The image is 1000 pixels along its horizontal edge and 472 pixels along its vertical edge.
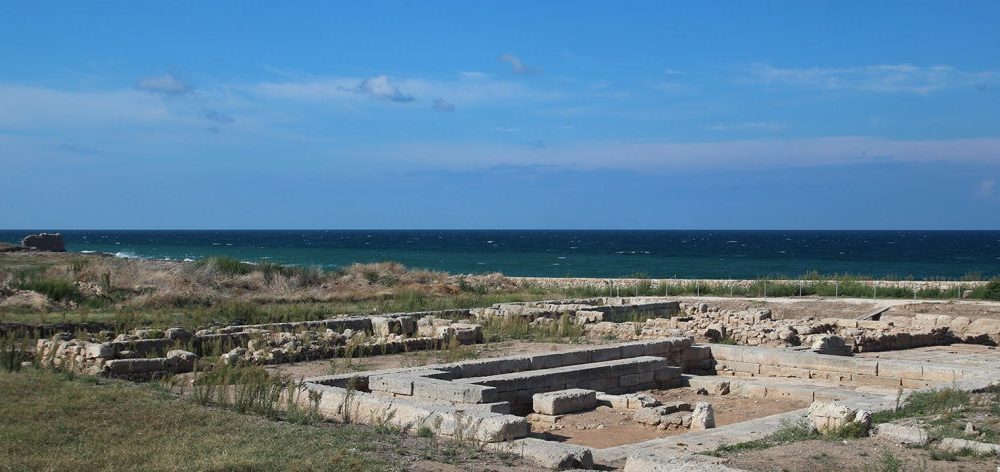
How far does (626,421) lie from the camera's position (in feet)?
41.2

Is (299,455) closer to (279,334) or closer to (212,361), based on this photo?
(212,361)

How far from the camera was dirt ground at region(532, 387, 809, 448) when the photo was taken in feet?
37.8

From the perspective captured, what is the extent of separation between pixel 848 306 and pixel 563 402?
634 inches

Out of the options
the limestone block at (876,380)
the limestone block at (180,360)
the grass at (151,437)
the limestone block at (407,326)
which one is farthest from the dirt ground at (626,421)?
the limestone block at (407,326)

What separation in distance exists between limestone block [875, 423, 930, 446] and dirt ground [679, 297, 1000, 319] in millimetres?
16107

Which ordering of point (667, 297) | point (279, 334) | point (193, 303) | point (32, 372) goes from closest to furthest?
point (32, 372) < point (279, 334) < point (193, 303) < point (667, 297)

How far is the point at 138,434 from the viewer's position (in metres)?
8.73

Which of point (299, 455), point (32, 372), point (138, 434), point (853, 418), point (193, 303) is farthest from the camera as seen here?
point (193, 303)

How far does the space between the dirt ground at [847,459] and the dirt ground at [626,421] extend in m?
2.57

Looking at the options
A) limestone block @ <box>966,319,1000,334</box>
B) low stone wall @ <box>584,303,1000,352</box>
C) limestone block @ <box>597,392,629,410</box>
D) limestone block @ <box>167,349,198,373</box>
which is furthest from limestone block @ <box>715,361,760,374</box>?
limestone block @ <box>167,349,198,373</box>

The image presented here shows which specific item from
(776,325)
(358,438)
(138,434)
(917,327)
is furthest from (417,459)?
(917,327)

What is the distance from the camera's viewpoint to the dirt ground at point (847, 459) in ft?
27.0

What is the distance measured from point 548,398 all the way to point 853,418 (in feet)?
Result: 13.8

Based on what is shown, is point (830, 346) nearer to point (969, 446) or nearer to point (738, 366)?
point (738, 366)
